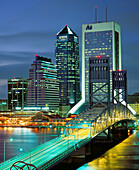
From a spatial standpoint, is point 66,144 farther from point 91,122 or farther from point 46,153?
point 91,122

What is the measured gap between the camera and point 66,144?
61.7 meters

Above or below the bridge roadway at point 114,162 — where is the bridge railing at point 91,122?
above

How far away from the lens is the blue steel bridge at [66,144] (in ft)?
155

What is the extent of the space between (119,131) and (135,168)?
3293 inches

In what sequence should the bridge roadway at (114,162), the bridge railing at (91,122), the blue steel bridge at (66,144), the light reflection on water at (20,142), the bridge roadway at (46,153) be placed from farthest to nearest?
the light reflection on water at (20,142) < the bridge railing at (91,122) < the bridge roadway at (114,162) < the bridge roadway at (46,153) < the blue steel bridge at (66,144)

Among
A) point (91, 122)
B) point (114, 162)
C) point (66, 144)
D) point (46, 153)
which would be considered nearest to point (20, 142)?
point (91, 122)

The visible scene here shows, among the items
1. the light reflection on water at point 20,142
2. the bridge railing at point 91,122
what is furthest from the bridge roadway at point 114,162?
the light reflection on water at point 20,142

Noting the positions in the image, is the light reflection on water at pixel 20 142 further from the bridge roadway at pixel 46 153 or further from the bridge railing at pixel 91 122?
the bridge roadway at pixel 46 153

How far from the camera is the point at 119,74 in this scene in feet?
460

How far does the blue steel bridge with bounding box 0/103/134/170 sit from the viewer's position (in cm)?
4725

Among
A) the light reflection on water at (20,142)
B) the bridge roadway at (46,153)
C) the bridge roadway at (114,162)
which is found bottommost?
the light reflection on water at (20,142)

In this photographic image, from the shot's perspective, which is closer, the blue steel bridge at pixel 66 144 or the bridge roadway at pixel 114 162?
the blue steel bridge at pixel 66 144

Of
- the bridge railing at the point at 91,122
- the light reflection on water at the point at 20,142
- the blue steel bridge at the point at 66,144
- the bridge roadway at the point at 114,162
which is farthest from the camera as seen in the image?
the light reflection on water at the point at 20,142

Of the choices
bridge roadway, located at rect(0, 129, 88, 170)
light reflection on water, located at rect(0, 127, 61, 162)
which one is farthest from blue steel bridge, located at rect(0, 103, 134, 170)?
light reflection on water, located at rect(0, 127, 61, 162)
